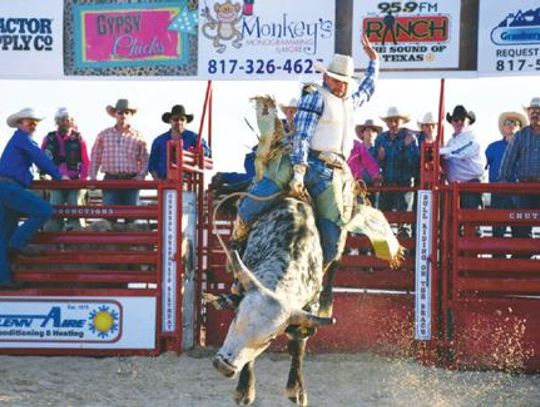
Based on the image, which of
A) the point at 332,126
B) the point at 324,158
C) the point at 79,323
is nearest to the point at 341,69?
the point at 332,126

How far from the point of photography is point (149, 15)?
9.19m

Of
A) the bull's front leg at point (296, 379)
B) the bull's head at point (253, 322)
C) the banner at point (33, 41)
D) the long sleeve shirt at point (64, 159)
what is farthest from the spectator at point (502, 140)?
the bull's head at point (253, 322)

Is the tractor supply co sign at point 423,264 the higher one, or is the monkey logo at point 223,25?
the monkey logo at point 223,25

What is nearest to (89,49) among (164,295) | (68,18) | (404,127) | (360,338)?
(68,18)

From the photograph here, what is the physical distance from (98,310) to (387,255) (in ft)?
9.14

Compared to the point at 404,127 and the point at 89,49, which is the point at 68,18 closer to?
the point at 89,49

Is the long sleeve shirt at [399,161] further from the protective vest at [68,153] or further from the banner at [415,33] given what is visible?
the protective vest at [68,153]

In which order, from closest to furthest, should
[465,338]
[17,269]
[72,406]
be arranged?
1. [72,406]
2. [465,338]
3. [17,269]

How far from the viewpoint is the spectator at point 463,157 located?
8711 mm

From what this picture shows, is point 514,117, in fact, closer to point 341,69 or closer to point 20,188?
point 341,69

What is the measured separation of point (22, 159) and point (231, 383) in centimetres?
271

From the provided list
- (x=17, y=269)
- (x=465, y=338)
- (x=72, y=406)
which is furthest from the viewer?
(x=17, y=269)

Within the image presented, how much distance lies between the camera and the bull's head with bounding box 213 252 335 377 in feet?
17.1

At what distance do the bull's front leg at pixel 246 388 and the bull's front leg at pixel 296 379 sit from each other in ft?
1.47
